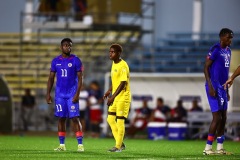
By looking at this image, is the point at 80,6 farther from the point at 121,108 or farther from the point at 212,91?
the point at 212,91

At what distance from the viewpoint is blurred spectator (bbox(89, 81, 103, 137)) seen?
29625 mm

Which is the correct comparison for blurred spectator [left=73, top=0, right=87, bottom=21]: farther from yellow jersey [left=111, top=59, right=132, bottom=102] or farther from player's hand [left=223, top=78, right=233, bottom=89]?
player's hand [left=223, top=78, right=233, bottom=89]

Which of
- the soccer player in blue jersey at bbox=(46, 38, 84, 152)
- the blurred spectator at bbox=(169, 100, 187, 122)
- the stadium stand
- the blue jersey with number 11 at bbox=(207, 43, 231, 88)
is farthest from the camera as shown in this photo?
the stadium stand

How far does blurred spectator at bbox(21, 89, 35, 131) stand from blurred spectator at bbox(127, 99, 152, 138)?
5484 millimetres

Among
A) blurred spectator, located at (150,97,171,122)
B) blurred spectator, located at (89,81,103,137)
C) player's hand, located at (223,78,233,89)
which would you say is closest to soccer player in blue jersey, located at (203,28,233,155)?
player's hand, located at (223,78,233,89)

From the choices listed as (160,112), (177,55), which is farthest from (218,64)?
(177,55)

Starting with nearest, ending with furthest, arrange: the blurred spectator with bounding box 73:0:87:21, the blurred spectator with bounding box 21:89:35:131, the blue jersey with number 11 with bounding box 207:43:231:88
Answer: the blue jersey with number 11 with bounding box 207:43:231:88
the blurred spectator with bounding box 21:89:35:131
the blurred spectator with bounding box 73:0:87:21

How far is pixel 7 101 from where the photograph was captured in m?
29.7

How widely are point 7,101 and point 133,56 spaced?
24.3 feet

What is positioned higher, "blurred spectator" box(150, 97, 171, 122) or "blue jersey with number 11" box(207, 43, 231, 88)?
"blue jersey with number 11" box(207, 43, 231, 88)

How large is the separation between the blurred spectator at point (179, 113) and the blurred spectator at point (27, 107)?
6.83 meters

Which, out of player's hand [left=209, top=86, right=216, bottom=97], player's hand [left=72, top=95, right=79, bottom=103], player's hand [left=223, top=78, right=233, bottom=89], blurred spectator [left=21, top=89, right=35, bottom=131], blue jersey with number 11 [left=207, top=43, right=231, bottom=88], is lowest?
blurred spectator [left=21, top=89, right=35, bottom=131]

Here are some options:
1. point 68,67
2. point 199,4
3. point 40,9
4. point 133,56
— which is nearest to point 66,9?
point 40,9

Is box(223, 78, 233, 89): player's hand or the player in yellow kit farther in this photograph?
the player in yellow kit
